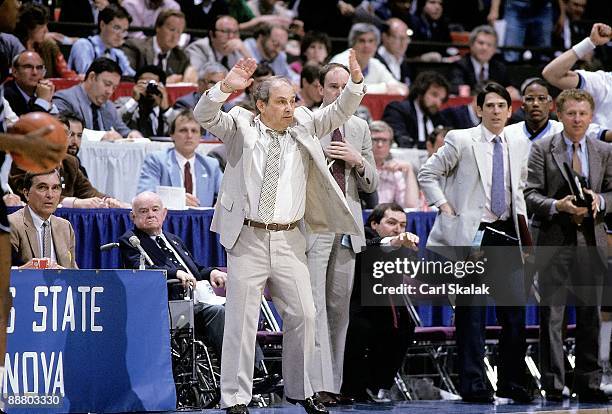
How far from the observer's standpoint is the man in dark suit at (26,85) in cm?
995

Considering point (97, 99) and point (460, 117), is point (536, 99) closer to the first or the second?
point (460, 117)

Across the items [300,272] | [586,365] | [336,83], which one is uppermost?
[336,83]

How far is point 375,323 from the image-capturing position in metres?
8.18

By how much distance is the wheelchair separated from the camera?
7.39 meters

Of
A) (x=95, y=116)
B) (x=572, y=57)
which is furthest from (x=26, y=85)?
(x=572, y=57)

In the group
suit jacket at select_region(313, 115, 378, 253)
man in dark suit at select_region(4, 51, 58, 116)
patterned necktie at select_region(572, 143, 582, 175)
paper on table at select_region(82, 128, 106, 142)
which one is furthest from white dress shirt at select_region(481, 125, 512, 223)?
man in dark suit at select_region(4, 51, 58, 116)

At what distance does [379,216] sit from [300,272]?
1.86m

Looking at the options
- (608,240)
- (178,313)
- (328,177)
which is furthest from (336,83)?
(608,240)

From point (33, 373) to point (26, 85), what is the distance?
158 inches

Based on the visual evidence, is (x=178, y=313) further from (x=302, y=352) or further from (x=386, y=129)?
(x=386, y=129)

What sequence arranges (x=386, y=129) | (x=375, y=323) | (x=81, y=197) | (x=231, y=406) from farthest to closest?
(x=386, y=129) → (x=81, y=197) → (x=375, y=323) → (x=231, y=406)

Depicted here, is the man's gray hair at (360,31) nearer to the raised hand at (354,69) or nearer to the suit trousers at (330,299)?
the suit trousers at (330,299)

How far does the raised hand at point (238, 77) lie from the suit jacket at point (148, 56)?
228 inches

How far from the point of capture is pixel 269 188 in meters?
6.58
